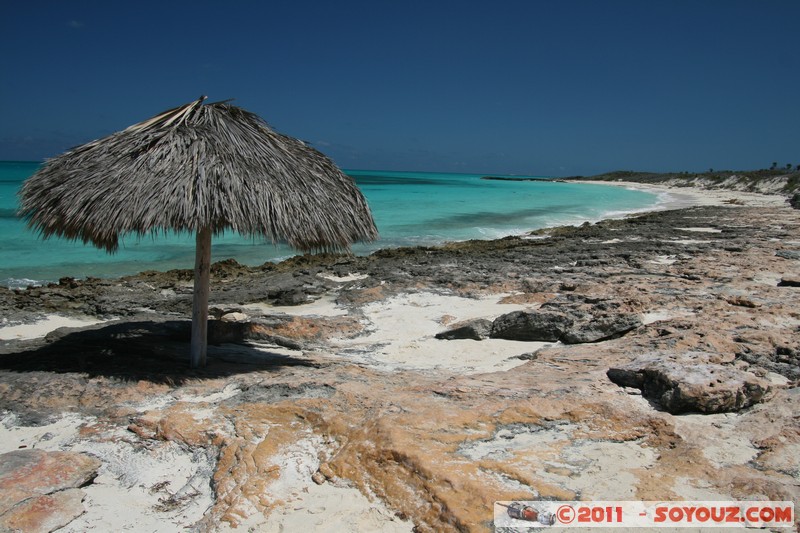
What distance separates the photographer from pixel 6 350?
497 cm

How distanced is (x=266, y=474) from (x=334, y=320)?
3796mm

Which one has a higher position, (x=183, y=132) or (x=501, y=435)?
(x=183, y=132)

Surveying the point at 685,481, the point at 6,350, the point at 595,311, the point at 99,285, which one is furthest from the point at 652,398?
the point at 99,285

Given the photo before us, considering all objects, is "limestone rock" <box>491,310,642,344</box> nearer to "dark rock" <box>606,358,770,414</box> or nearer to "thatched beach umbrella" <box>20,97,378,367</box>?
"dark rock" <box>606,358,770,414</box>

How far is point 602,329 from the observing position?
523 cm

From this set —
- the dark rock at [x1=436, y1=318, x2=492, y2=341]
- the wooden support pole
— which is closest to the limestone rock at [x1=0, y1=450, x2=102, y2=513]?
the wooden support pole

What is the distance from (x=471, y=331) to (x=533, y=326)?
2.12ft

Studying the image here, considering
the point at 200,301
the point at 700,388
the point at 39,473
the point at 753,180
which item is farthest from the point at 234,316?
→ the point at 753,180

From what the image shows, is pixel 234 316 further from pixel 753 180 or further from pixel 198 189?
pixel 753 180

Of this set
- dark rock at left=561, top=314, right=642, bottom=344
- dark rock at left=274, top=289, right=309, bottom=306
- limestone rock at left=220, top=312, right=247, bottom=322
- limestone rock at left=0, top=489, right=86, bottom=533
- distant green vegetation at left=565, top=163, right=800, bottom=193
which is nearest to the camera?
limestone rock at left=0, top=489, right=86, bottom=533

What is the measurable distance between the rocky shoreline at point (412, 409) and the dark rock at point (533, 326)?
0.02 meters

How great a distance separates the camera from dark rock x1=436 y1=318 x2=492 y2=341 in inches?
224

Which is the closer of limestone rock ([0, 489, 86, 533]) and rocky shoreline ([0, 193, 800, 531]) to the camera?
limestone rock ([0, 489, 86, 533])

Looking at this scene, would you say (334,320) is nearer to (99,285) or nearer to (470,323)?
(470,323)
